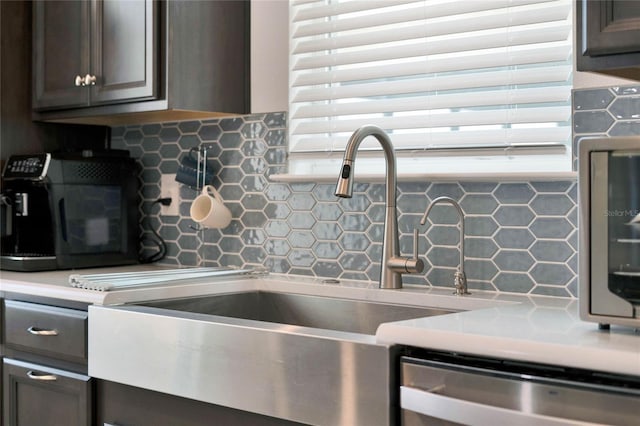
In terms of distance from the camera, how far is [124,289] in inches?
86.7

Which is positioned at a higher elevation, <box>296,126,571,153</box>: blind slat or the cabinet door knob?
the cabinet door knob

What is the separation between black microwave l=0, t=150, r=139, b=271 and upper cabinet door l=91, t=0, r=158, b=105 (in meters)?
0.27

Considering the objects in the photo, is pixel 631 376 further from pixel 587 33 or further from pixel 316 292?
pixel 316 292

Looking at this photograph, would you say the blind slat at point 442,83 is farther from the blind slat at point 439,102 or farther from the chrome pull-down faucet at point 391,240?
the chrome pull-down faucet at point 391,240

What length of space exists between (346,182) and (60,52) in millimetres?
1488

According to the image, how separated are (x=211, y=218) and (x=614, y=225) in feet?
5.17

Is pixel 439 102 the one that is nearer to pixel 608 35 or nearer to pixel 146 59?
pixel 608 35

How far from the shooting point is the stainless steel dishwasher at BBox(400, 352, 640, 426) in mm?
1284

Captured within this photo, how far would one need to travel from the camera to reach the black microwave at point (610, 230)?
1.42 metres

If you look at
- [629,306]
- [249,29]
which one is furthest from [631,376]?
[249,29]

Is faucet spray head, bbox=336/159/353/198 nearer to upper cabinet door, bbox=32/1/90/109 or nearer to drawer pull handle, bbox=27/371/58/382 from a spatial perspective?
drawer pull handle, bbox=27/371/58/382

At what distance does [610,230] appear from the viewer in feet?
4.75

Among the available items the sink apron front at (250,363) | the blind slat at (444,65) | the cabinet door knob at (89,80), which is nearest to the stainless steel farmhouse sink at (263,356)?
the sink apron front at (250,363)

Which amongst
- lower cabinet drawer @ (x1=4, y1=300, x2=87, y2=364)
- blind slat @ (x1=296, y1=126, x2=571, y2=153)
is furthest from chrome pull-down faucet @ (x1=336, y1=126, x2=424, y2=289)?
lower cabinet drawer @ (x1=4, y1=300, x2=87, y2=364)
